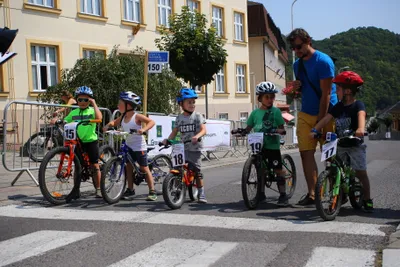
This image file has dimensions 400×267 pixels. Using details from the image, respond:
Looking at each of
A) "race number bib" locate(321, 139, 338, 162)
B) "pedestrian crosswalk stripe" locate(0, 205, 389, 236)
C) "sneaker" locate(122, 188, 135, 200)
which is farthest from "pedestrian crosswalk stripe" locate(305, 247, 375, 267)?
"sneaker" locate(122, 188, 135, 200)

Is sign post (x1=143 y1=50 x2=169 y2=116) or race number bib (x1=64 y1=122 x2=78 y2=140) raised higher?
sign post (x1=143 y1=50 x2=169 y2=116)

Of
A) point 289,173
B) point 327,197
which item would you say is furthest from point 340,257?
point 289,173

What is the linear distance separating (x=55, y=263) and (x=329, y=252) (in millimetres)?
2416

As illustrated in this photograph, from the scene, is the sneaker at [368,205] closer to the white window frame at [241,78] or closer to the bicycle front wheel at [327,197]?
the bicycle front wheel at [327,197]

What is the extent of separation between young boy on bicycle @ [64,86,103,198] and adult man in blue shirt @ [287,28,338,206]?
A: 123 inches

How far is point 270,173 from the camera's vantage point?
Result: 296 inches

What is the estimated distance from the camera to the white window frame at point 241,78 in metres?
37.9

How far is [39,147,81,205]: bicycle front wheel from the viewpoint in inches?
305

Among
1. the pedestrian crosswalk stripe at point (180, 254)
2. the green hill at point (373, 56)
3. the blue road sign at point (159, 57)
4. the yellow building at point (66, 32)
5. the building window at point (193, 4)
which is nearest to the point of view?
the pedestrian crosswalk stripe at point (180, 254)

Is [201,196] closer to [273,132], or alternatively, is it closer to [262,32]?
[273,132]

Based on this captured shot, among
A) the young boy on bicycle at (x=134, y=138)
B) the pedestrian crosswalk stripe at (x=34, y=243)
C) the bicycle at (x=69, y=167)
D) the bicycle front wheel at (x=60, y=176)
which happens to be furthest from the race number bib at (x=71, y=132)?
the pedestrian crosswalk stripe at (x=34, y=243)

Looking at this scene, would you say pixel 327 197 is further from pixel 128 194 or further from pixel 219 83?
pixel 219 83

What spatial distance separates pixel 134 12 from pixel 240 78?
1239 centimetres

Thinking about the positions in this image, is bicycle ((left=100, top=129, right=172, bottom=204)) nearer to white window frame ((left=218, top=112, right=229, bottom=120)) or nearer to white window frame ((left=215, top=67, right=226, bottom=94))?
white window frame ((left=218, top=112, right=229, bottom=120))
